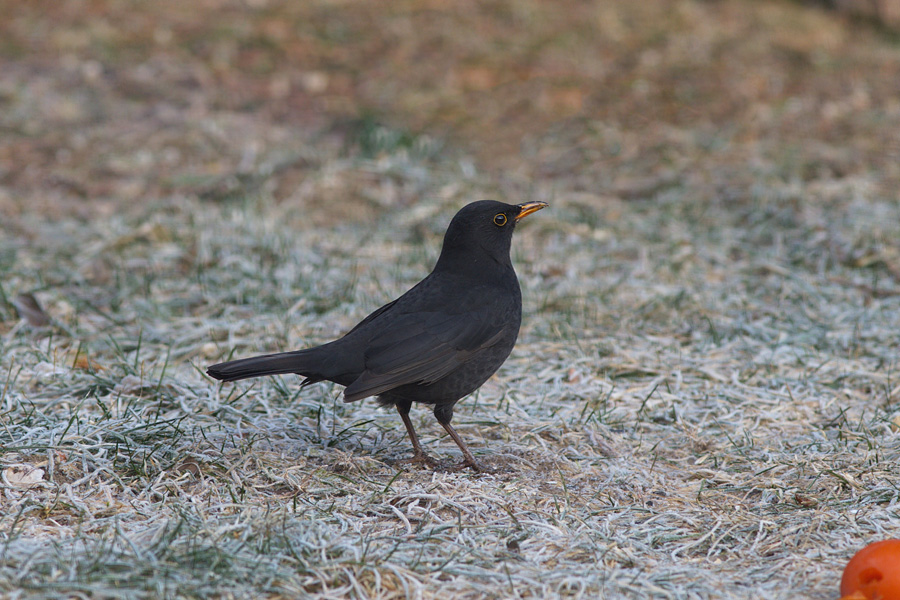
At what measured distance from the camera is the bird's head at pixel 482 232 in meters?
4.29

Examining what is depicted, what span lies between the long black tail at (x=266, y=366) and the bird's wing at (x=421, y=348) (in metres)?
0.21

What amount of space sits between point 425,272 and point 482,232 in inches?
80.9

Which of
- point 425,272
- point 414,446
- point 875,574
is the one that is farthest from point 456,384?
point 425,272

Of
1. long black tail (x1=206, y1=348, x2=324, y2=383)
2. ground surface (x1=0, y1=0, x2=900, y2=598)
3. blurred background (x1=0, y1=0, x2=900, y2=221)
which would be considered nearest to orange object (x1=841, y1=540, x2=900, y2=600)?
ground surface (x1=0, y1=0, x2=900, y2=598)

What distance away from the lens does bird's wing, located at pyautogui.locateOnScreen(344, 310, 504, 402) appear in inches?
146

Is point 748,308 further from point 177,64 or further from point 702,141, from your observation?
point 177,64

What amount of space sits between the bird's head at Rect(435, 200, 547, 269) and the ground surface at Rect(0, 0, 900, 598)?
29.6 inches

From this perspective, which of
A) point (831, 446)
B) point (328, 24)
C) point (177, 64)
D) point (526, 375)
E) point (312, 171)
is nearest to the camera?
point (831, 446)

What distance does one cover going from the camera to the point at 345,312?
5.55 metres

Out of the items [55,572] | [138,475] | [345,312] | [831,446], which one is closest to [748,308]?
[831,446]

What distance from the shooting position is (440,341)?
389 cm

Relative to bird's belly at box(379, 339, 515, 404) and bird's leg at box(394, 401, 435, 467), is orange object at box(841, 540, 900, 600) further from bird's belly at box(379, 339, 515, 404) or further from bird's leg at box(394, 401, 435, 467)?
bird's leg at box(394, 401, 435, 467)

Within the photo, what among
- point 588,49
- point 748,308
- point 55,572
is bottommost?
point 748,308

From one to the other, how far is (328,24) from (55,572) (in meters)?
8.55
